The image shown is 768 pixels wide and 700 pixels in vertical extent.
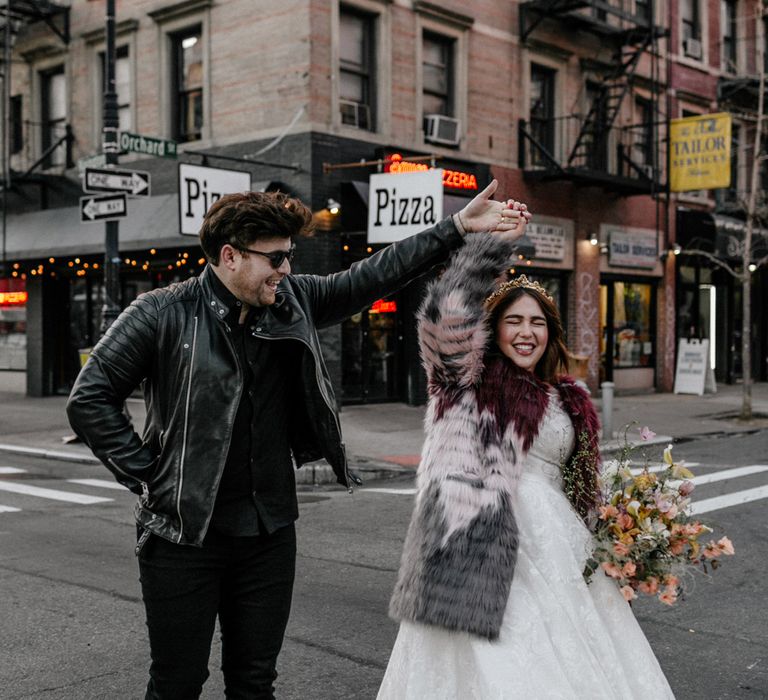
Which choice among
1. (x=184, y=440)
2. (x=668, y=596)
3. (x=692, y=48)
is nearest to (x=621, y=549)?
(x=668, y=596)

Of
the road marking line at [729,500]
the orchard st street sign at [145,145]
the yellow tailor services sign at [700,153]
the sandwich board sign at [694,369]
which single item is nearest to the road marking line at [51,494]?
the orchard st street sign at [145,145]

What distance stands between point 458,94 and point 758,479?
10.6m

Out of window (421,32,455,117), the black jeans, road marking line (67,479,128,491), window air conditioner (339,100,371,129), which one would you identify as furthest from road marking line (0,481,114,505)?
window (421,32,455,117)

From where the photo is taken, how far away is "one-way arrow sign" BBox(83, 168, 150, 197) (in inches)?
511

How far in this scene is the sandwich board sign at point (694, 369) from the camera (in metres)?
23.0

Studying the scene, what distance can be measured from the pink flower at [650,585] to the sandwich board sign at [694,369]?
67.5 ft

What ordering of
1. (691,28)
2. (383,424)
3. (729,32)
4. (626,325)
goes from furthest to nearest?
(729,32)
(691,28)
(626,325)
(383,424)

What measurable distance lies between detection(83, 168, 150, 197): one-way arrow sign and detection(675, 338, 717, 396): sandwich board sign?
14476mm

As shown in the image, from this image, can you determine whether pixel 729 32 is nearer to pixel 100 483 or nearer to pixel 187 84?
pixel 187 84

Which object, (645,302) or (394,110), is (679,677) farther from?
(645,302)

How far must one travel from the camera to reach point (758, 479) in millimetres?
11039

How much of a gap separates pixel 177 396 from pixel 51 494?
8.13 meters

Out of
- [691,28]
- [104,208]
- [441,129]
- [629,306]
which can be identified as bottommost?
[629,306]

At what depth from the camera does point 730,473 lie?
37.9 feet
